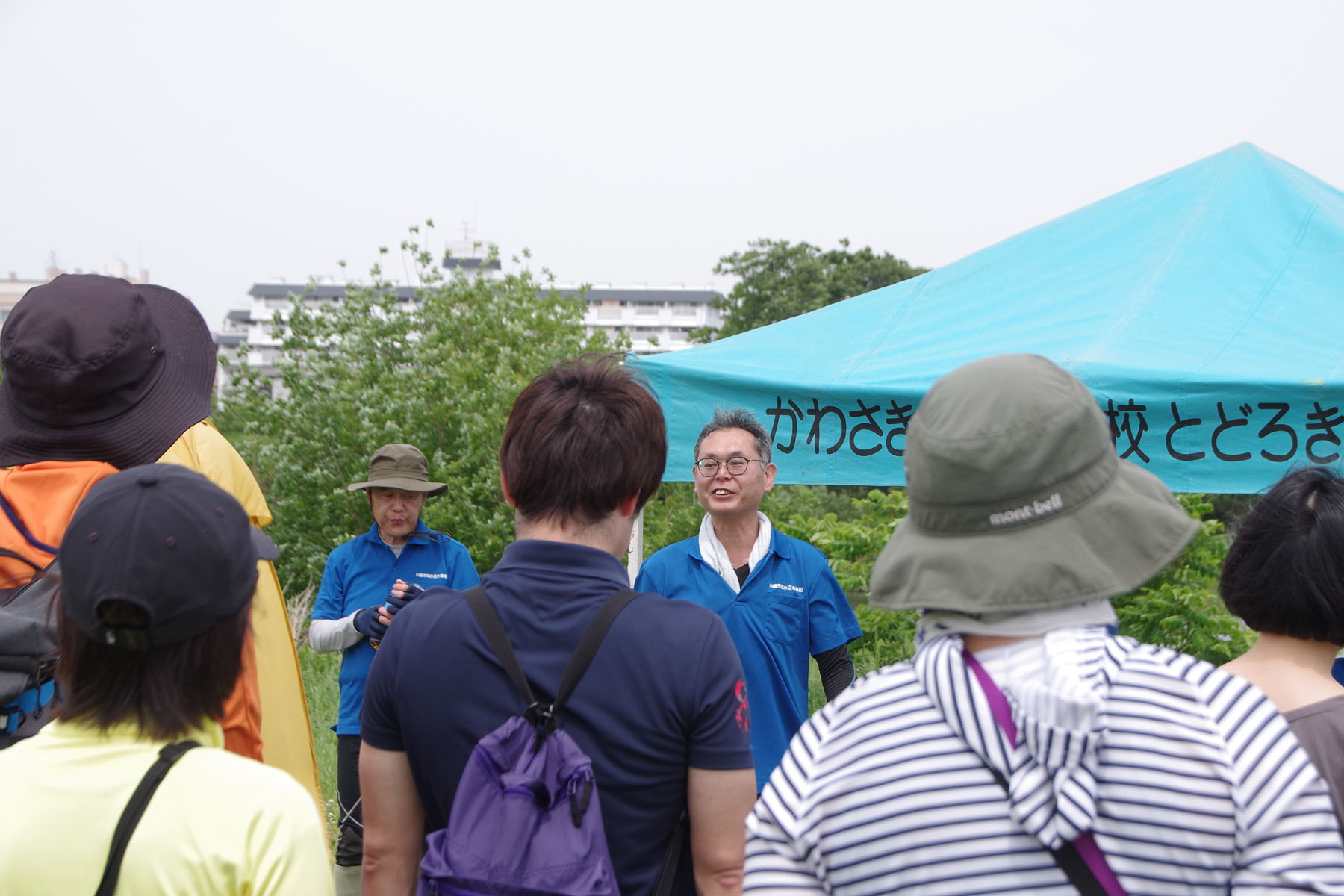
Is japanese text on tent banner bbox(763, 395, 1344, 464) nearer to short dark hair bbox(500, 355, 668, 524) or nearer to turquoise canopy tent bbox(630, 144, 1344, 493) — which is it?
turquoise canopy tent bbox(630, 144, 1344, 493)

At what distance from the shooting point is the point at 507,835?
1.39m

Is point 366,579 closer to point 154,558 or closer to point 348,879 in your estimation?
point 348,879

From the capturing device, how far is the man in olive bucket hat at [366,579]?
3732mm

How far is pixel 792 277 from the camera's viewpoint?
29094mm

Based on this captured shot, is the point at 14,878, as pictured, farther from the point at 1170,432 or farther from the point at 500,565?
the point at 1170,432

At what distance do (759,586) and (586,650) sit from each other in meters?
1.72

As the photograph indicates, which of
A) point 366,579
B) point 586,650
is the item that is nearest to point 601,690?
point 586,650

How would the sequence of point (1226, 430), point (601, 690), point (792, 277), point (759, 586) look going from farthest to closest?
point (792, 277)
point (759, 586)
point (1226, 430)
point (601, 690)

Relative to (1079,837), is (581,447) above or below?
above

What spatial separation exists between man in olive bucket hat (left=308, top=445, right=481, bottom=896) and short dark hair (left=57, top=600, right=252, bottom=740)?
235 cm

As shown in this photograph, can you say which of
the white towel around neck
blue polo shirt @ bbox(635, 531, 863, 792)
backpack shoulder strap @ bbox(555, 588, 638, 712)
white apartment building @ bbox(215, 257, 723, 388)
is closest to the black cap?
backpack shoulder strap @ bbox(555, 588, 638, 712)

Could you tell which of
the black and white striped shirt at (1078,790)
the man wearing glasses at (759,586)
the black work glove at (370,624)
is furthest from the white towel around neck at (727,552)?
the black and white striped shirt at (1078,790)

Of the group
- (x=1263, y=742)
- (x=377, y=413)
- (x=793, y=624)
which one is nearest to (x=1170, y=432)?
(x=793, y=624)

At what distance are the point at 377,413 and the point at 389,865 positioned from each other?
8474mm
